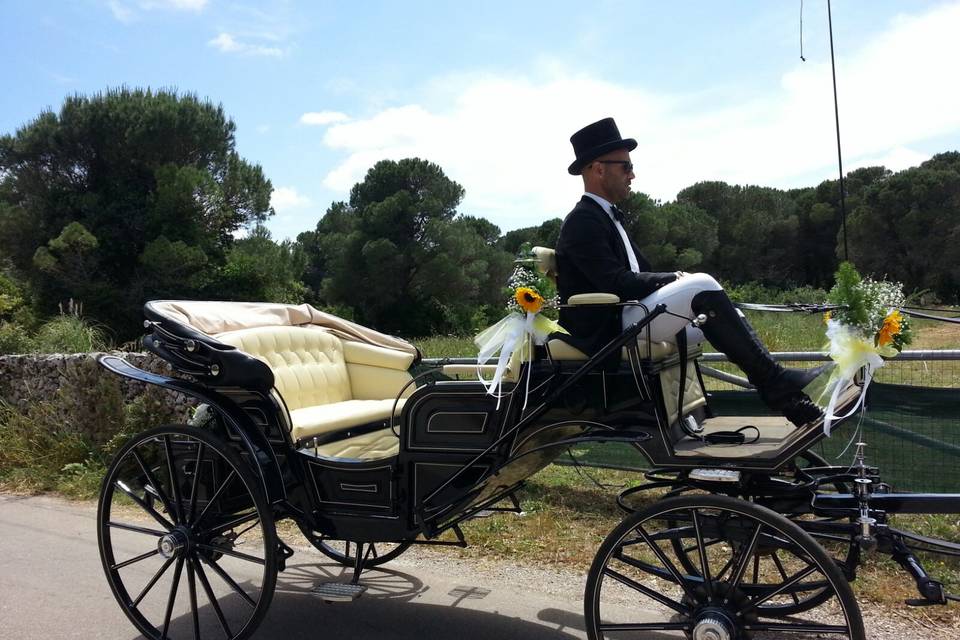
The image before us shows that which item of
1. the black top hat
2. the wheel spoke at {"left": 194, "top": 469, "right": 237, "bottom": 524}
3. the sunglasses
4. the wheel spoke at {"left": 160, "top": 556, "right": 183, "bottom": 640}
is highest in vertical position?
the black top hat

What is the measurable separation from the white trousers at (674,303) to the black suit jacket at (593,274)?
0.09m

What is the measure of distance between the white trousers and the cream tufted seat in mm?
1766

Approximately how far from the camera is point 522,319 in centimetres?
298

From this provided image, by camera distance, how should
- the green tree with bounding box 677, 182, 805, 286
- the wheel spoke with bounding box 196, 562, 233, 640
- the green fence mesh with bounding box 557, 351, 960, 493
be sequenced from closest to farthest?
the wheel spoke with bounding box 196, 562, 233, 640 → the green fence mesh with bounding box 557, 351, 960, 493 → the green tree with bounding box 677, 182, 805, 286

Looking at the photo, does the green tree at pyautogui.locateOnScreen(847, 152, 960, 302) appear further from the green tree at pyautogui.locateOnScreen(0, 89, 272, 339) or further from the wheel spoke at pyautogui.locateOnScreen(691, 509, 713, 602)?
the wheel spoke at pyautogui.locateOnScreen(691, 509, 713, 602)

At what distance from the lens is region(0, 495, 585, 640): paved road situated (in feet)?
11.5

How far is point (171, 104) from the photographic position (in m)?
21.0

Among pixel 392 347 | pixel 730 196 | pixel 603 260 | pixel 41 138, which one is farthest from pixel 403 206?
→ pixel 603 260

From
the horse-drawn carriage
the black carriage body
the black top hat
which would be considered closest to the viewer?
the horse-drawn carriage

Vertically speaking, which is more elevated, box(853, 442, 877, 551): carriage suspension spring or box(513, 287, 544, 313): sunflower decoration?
box(513, 287, 544, 313): sunflower decoration

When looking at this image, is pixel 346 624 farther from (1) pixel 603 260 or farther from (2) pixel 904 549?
(2) pixel 904 549

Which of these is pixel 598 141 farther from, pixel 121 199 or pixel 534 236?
pixel 534 236

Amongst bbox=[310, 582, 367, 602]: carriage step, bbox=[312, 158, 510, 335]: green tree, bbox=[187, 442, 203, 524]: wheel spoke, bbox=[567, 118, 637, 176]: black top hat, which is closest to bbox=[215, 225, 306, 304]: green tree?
bbox=[312, 158, 510, 335]: green tree

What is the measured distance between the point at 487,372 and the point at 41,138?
20625 millimetres
